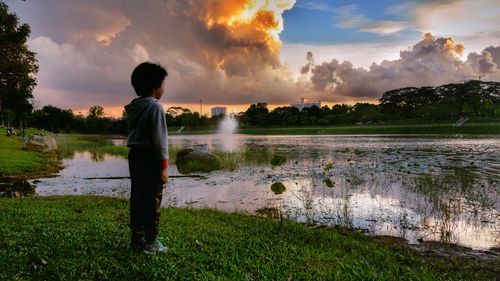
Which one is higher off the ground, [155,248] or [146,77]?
[146,77]

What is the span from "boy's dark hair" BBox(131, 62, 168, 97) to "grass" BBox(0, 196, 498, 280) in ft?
8.09

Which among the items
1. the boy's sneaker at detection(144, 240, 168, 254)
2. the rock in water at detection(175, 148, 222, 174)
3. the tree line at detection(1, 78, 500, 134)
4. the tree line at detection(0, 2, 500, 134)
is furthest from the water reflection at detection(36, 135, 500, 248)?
the tree line at detection(1, 78, 500, 134)

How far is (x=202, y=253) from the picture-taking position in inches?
231

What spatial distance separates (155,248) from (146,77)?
2595mm

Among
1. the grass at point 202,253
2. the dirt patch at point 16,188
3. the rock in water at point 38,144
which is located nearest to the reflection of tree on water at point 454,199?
the grass at point 202,253

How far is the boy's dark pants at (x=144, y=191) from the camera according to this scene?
17.4 feet

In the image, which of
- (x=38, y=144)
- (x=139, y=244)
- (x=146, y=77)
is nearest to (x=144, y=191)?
(x=139, y=244)

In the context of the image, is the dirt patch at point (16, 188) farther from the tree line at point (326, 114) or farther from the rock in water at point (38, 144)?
the tree line at point (326, 114)

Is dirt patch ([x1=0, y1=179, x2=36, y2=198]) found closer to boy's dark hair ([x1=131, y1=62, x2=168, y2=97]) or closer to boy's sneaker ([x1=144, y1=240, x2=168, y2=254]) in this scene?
boy's sneaker ([x1=144, y1=240, x2=168, y2=254])

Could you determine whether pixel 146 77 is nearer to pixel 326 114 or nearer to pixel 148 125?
pixel 148 125

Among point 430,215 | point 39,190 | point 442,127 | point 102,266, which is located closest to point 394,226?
point 430,215

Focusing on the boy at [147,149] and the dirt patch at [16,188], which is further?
the dirt patch at [16,188]

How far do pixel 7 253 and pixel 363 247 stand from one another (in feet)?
19.8

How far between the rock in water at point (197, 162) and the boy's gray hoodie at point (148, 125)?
1597 centimetres
